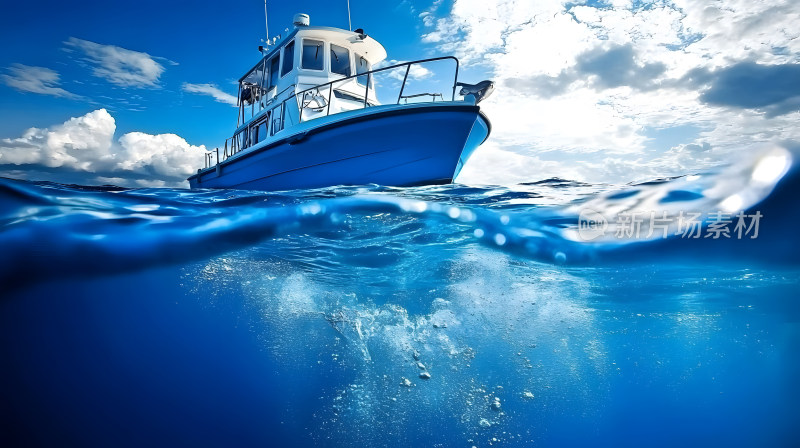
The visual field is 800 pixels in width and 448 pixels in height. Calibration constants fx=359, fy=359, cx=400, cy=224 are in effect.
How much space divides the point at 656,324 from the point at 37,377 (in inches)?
1159

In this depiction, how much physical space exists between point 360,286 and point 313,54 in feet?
27.2

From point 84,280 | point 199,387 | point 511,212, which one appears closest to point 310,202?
point 511,212

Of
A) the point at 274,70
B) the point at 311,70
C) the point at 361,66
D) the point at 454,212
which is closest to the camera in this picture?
the point at 454,212

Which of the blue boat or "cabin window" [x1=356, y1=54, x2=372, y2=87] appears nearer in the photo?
the blue boat

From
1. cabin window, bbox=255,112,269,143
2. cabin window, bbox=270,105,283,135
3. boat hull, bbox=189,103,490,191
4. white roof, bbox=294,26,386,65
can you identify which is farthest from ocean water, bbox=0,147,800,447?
white roof, bbox=294,26,386,65

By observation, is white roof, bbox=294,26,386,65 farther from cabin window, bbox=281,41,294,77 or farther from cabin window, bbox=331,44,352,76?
cabin window, bbox=281,41,294,77

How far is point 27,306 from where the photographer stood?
7238mm

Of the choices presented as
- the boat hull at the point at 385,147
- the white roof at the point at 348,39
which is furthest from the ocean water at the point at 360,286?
the white roof at the point at 348,39

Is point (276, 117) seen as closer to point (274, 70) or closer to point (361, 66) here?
point (274, 70)

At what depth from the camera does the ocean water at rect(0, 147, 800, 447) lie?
607 centimetres

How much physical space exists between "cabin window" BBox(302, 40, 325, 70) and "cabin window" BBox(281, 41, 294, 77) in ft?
1.71

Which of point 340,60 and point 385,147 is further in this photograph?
point 340,60

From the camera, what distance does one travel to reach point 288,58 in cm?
1269

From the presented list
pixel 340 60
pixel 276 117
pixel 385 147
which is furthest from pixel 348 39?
pixel 385 147
